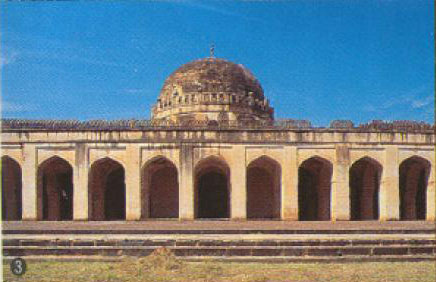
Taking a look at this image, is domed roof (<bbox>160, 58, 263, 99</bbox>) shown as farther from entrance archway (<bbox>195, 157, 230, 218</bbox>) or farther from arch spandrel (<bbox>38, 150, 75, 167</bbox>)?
arch spandrel (<bbox>38, 150, 75, 167</bbox>)

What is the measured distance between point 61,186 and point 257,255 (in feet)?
43.8

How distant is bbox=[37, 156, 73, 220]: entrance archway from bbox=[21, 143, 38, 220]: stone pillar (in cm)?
162

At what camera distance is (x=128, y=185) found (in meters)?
15.9

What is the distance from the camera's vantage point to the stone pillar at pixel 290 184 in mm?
16109

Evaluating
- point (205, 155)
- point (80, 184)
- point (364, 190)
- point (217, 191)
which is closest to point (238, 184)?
point (205, 155)

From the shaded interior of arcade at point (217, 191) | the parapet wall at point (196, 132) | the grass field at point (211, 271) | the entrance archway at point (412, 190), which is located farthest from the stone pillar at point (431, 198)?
the grass field at point (211, 271)

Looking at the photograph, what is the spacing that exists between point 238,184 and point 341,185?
387 centimetres

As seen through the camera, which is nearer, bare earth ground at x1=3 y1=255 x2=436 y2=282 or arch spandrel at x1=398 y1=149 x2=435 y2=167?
bare earth ground at x1=3 y1=255 x2=436 y2=282

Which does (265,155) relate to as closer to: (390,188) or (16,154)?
(390,188)

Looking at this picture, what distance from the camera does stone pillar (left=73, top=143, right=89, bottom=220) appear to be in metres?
15.8

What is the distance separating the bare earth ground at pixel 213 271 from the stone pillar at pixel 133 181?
772cm

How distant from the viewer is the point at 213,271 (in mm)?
7285

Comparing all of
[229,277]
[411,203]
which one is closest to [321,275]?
[229,277]

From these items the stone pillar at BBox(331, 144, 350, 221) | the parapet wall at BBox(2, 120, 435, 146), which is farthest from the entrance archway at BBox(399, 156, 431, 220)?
the stone pillar at BBox(331, 144, 350, 221)
